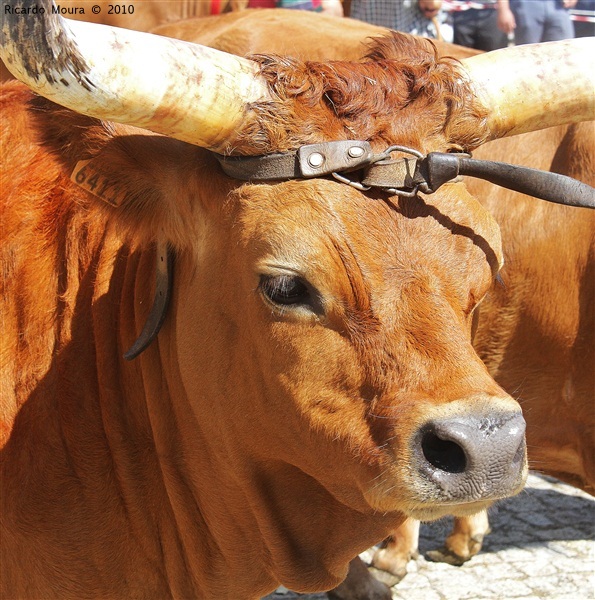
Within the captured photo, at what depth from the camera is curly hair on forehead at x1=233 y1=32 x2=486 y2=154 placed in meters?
2.71

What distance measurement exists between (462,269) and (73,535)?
1.70 meters

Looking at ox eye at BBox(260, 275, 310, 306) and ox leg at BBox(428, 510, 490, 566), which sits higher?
A: ox eye at BBox(260, 275, 310, 306)

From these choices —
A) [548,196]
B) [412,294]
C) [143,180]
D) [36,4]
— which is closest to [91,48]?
[36,4]

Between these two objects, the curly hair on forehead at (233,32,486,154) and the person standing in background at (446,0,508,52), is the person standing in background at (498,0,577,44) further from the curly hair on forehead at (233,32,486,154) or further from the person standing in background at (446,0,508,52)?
the curly hair on forehead at (233,32,486,154)

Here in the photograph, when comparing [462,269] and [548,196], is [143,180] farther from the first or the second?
[548,196]

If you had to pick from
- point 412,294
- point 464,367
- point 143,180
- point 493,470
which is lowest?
point 493,470

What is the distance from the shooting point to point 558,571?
550cm

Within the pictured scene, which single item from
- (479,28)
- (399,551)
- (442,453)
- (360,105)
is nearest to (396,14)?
(479,28)

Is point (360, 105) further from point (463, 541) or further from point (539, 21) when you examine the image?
point (539, 21)

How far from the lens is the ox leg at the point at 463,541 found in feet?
18.3

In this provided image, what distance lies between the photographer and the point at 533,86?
3047 millimetres

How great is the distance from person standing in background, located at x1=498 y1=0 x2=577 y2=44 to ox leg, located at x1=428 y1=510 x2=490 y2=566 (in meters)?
5.06

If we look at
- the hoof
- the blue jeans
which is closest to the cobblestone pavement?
the hoof

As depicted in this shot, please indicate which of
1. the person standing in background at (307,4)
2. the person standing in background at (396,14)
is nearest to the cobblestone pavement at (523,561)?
the person standing in background at (307,4)
